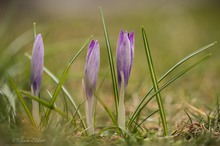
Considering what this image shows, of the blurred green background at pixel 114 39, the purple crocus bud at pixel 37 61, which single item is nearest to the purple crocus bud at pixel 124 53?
the purple crocus bud at pixel 37 61

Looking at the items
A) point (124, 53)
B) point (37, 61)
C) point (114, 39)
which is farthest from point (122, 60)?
point (114, 39)

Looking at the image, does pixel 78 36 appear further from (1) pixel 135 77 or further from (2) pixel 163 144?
(2) pixel 163 144

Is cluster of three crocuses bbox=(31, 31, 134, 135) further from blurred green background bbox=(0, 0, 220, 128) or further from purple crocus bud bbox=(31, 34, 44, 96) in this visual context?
blurred green background bbox=(0, 0, 220, 128)

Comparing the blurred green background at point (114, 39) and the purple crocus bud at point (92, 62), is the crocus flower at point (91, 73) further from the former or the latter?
the blurred green background at point (114, 39)

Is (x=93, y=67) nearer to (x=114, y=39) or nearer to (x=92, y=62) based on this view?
(x=92, y=62)

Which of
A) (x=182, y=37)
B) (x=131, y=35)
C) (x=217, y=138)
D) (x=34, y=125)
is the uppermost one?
(x=182, y=37)

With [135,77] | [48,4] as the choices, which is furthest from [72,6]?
[135,77]
